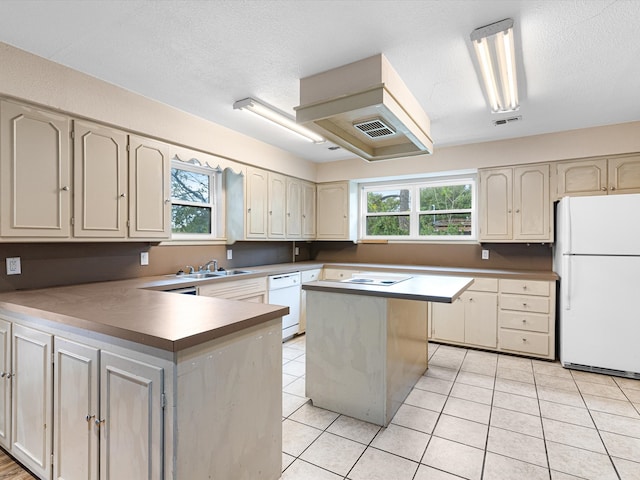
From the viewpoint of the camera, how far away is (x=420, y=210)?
4934 mm

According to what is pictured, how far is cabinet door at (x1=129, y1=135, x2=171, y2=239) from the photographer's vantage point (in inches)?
110

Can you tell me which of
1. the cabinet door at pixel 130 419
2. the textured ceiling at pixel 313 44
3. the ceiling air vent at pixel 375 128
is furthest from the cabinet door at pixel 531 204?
the cabinet door at pixel 130 419

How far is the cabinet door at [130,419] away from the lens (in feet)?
4.09

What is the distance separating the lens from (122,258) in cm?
300

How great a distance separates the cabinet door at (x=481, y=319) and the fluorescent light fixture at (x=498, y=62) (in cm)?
211

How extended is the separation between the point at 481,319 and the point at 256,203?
3079mm

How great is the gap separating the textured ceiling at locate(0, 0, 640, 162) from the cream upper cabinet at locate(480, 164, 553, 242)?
3.30 ft

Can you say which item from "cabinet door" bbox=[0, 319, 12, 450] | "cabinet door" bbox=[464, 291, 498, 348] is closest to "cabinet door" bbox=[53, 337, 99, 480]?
"cabinet door" bbox=[0, 319, 12, 450]

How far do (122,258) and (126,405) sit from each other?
2025mm

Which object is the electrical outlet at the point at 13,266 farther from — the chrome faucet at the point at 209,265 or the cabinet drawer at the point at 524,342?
the cabinet drawer at the point at 524,342

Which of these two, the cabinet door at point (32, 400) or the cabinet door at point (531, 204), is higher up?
the cabinet door at point (531, 204)

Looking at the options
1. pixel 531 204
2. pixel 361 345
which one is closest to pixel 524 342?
pixel 531 204

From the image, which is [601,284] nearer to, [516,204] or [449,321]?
[516,204]

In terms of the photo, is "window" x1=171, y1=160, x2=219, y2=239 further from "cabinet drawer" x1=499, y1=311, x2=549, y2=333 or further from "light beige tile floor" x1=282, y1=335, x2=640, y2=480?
"cabinet drawer" x1=499, y1=311, x2=549, y2=333
